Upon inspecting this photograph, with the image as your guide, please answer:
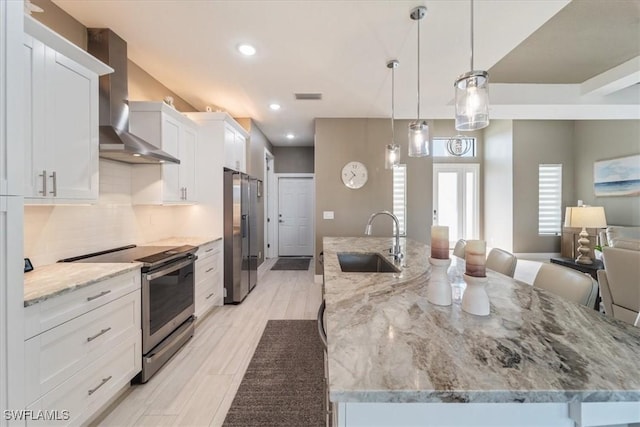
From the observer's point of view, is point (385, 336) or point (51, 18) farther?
point (51, 18)

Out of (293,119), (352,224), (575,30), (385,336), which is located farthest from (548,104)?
(385,336)

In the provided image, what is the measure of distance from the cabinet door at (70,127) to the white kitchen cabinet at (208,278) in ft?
4.44

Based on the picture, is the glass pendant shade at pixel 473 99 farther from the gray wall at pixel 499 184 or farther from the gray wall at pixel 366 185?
the gray wall at pixel 499 184

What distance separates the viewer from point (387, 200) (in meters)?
4.57

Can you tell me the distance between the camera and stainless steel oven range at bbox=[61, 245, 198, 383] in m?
1.98

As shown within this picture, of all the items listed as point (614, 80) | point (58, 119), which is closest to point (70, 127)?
point (58, 119)

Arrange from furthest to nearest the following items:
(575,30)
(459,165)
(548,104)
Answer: (459,165) < (548,104) < (575,30)

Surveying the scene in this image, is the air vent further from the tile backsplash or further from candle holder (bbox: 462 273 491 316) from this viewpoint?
candle holder (bbox: 462 273 491 316)

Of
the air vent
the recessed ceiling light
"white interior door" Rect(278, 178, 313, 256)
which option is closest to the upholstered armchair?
the air vent

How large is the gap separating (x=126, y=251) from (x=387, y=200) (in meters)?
3.73

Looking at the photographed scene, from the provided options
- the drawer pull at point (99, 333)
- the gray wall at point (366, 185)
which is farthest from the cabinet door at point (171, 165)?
the gray wall at point (366, 185)

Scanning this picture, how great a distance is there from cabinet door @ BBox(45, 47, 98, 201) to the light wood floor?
146 centimetres

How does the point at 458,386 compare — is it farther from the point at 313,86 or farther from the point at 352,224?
the point at 352,224

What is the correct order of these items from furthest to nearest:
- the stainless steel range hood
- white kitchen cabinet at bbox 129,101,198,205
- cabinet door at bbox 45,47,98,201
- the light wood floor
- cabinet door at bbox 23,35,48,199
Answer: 1. white kitchen cabinet at bbox 129,101,198,205
2. the stainless steel range hood
3. the light wood floor
4. cabinet door at bbox 45,47,98,201
5. cabinet door at bbox 23,35,48,199
